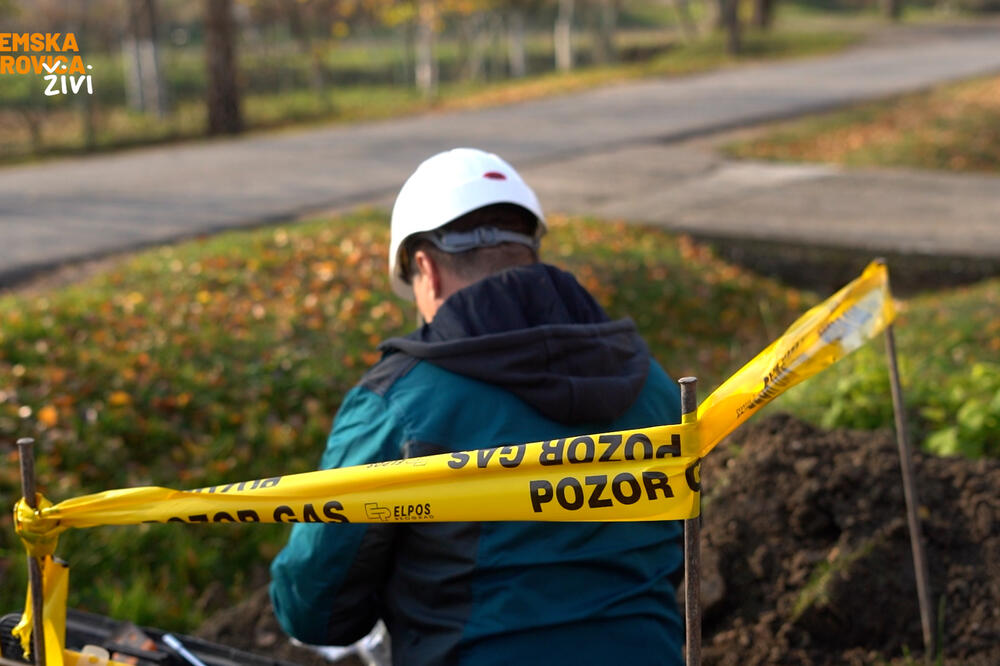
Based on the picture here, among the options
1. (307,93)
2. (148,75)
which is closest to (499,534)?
(148,75)

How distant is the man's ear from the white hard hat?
0.07 metres

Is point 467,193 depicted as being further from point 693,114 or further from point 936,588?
point 693,114

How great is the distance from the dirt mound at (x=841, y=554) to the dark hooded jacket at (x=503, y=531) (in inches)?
44.0

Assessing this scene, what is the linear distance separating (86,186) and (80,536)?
26.0 feet

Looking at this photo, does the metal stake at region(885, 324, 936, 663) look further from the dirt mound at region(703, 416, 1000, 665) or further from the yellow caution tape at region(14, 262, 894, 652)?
the yellow caution tape at region(14, 262, 894, 652)

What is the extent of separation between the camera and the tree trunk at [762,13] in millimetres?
34062

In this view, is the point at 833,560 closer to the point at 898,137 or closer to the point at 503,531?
the point at 503,531

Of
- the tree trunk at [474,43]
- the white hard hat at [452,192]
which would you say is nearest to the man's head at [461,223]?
the white hard hat at [452,192]

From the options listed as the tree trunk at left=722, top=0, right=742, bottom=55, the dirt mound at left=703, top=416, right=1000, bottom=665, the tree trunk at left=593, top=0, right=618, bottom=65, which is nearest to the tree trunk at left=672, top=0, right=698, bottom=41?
the tree trunk at left=593, top=0, right=618, bottom=65

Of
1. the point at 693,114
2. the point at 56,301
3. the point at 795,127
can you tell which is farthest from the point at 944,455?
the point at 693,114

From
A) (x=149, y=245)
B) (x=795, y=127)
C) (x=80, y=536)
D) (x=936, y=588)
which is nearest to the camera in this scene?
(x=936, y=588)

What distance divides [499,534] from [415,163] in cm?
1092

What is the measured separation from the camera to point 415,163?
12984 millimetres

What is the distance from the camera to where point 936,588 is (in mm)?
3580
